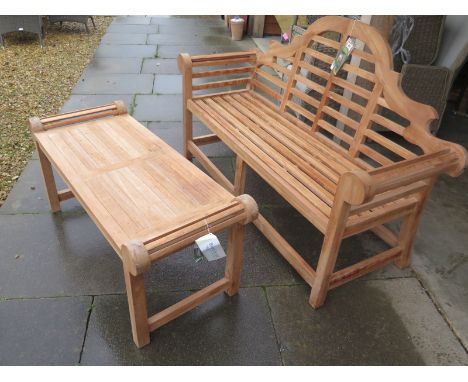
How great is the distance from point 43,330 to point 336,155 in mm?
1994

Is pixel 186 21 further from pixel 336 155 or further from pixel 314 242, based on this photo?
pixel 314 242

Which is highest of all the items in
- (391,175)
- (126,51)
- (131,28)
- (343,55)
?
(343,55)

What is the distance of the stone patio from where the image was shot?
1.94 meters

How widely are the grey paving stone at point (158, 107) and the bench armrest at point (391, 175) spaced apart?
118 inches

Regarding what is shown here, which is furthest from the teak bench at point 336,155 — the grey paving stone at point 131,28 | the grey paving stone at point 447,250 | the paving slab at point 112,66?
the grey paving stone at point 131,28

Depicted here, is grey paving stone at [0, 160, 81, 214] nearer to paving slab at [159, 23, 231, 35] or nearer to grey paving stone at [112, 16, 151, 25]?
paving slab at [159, 23, 231, 35]

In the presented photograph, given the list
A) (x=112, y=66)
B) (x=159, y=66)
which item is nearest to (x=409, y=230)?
(x=159, y=66)

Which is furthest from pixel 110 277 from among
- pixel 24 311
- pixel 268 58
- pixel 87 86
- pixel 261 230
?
pixel 87 86

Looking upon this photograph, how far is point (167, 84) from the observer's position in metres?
5.27

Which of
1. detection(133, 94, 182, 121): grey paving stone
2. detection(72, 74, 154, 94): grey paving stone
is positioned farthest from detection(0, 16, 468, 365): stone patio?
detection(72, 74, 154, 94): grey paving stone

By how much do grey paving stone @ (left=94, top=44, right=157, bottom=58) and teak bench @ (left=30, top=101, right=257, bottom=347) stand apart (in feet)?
13.3

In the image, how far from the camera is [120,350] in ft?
6.29

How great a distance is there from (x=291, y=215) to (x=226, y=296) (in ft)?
3.07
